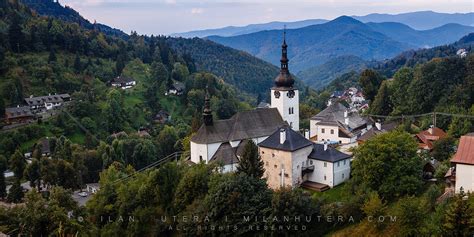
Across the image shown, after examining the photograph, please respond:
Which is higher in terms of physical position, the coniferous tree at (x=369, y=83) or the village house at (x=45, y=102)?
the coniferous tree at (x=369, y=83)

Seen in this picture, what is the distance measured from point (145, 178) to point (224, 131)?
8.00m

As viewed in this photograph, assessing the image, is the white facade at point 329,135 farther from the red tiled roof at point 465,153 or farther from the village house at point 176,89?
the village house at point 176,89

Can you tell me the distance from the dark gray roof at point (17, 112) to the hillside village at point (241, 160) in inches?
7.0

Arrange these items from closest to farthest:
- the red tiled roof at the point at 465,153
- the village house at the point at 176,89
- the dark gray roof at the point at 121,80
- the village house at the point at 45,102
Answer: the red tiled roof at the point at 465,153 → the village house at the point at 45,102 → the dark gray roof at the point at 121,80 → the village house at the point at 176,89

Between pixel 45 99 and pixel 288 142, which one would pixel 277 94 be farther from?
pixel 45 99

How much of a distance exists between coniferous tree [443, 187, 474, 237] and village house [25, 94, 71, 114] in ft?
237

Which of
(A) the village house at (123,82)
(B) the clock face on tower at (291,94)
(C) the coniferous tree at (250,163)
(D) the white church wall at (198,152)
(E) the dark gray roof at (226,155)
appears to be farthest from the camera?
(A) the village house at (123,82)

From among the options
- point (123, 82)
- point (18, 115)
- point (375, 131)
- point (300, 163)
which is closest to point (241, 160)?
point (300, 163)

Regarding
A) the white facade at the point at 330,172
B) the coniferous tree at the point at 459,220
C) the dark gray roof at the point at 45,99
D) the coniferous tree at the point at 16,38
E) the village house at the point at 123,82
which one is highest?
the coniferous tree at the point at 16,38

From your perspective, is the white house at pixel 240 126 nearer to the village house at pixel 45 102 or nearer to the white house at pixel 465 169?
the white house at pixel 465 169

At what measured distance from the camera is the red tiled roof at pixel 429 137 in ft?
133

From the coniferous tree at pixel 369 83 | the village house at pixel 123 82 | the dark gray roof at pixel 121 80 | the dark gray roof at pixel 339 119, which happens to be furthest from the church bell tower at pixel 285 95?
the dark gray roof at pixel 121 80

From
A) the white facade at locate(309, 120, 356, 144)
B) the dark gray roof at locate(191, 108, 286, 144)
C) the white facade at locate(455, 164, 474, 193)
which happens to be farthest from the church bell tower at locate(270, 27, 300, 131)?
the white facade at locate(455, 164, 474, 193)

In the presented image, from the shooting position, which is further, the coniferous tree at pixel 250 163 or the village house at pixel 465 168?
the coniferous tree at pixel 250 163
